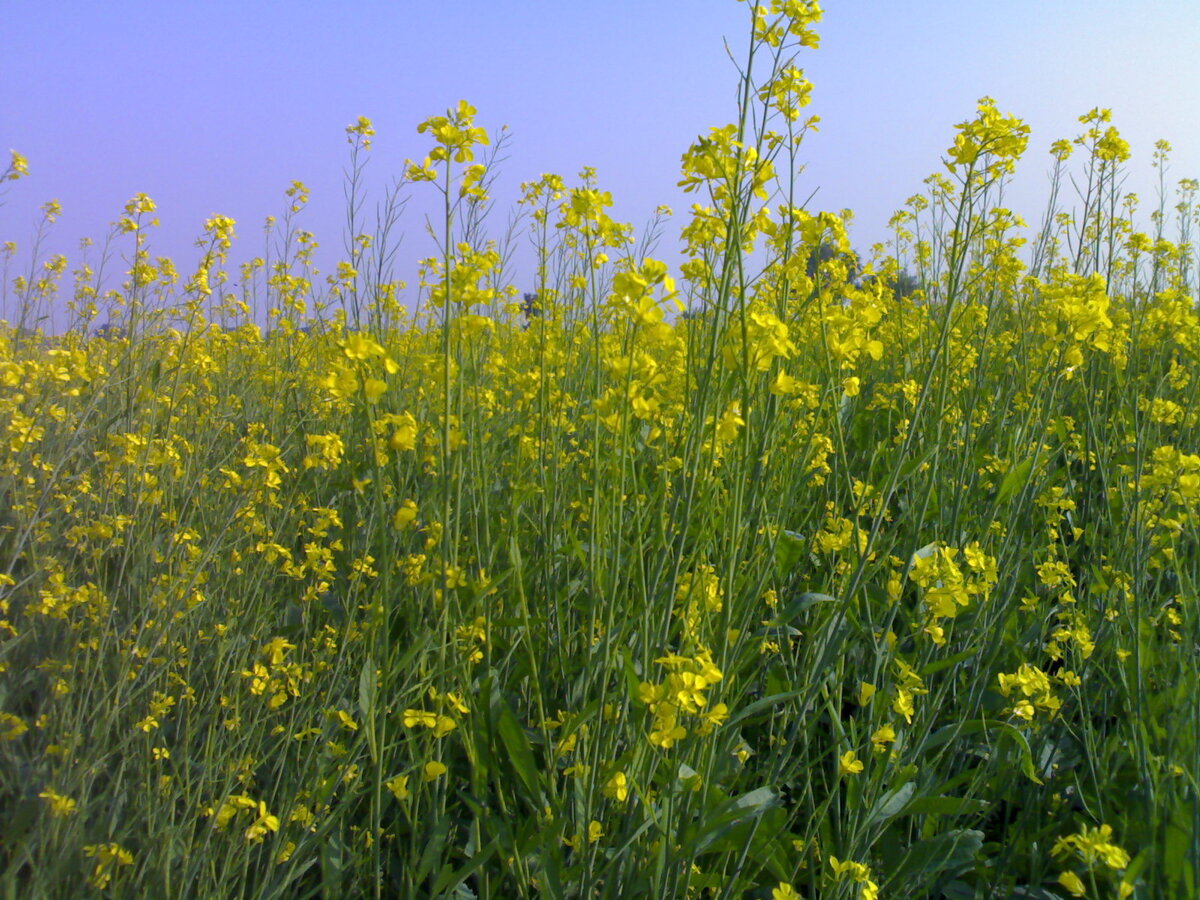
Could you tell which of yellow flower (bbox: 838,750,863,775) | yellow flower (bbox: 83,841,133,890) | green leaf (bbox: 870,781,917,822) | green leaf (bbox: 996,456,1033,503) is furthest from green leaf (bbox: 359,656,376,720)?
green leaf (bbox: 996,456,1033,503)

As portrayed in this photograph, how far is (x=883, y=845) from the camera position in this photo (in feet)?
5.22

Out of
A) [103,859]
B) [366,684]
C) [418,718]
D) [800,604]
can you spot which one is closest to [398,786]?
[418,718]

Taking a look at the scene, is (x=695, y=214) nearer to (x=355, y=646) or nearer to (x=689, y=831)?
(x=689, y=831)

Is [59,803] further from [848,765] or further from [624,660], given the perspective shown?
[848,765]

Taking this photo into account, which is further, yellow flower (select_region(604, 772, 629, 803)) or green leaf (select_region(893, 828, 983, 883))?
green leaf (select_region(893, 828, 983, 883))

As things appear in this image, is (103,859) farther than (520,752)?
No

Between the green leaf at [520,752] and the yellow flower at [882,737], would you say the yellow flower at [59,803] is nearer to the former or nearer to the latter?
the green leaf at [520,752]

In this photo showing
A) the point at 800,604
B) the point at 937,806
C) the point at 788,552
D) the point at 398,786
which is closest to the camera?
the point at 398,786

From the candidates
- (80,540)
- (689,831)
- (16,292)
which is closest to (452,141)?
(689,831)

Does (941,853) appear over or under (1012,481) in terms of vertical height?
under

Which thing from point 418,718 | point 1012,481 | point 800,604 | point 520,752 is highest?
point 1012,481

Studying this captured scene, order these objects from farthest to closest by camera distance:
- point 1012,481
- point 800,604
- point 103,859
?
1. point 1012,481
2. point 800,604
3. point 103,859

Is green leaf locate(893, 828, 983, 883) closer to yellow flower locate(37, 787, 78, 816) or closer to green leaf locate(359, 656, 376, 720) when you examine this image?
green leaf locate(359, 656, 376, 720)

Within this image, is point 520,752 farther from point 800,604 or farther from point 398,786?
point 800,604
